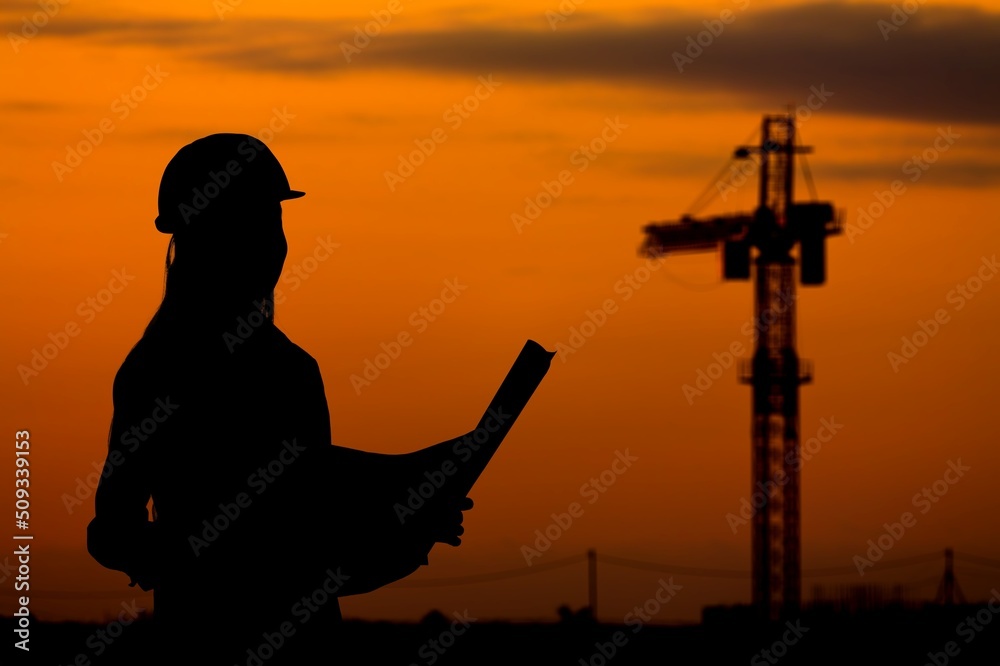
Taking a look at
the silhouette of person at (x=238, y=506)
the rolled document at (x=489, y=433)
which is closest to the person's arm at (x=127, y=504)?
the silhouette of person at (x=238, y=506)

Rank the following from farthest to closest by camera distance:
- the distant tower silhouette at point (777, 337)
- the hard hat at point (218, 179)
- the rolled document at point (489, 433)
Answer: the distant tower silhouette at point (777, 337)
the hard hat at point (218, 179)
the rolled document at point (489, 433)

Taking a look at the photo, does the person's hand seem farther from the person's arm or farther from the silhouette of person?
the person's arm

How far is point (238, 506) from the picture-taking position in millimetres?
5000

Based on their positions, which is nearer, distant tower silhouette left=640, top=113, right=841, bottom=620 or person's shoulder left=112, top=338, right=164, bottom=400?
person's shoulder left=112, top=338, right=164, bottom=400

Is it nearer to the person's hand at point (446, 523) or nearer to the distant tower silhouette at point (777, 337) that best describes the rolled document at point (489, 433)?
the person's hand at point (446, 523)

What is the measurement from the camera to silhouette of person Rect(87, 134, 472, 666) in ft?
16.3

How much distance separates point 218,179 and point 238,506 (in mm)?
856

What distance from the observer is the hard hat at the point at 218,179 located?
5070 millimetres

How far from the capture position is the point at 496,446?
4914 mm

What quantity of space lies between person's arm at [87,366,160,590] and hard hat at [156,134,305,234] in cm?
48

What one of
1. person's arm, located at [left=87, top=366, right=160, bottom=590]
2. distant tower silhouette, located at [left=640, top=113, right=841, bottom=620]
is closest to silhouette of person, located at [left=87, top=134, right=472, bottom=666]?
person's arm, located at [left=87, top=366, right=160, bottom=590]

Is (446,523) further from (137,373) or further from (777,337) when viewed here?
(777,337)

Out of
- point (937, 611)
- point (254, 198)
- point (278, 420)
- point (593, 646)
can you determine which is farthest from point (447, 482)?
point (937, 611)

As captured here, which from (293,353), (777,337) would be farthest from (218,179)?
(777,337)
